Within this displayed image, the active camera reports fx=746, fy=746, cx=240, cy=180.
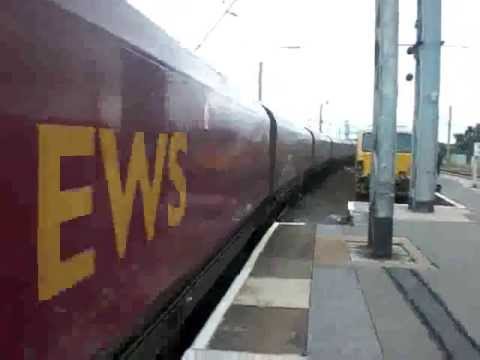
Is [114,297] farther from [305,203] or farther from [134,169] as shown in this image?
[305,203]

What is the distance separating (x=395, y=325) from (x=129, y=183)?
3.94 meters

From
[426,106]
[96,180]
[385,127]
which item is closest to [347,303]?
[385,127]

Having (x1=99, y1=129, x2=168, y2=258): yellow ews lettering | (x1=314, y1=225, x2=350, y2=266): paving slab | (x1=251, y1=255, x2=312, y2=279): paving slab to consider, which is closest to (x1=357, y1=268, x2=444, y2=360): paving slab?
(x1=251, y1=255, x2=312, y2=279): paving slab

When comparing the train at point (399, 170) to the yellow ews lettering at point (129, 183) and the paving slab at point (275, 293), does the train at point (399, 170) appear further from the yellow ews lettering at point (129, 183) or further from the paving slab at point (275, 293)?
the yellow ews lettering at point (129, 183)

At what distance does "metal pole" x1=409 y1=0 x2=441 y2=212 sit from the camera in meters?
17.9

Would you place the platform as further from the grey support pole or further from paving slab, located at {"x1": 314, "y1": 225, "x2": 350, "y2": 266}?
the grey support pole

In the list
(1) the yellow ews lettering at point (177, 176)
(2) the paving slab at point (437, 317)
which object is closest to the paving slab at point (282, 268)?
(2) the paving slab at point (437, 317)

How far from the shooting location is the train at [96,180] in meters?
2.19

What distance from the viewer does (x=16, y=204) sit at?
217cm

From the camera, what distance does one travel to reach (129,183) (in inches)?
134

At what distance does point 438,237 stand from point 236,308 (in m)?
7.17

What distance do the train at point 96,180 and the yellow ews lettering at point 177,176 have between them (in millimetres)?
12

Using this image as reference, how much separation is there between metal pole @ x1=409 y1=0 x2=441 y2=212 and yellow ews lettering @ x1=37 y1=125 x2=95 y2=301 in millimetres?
15840

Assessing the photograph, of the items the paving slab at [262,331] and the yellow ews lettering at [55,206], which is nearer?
the yellow ews lettering at [55,206]
